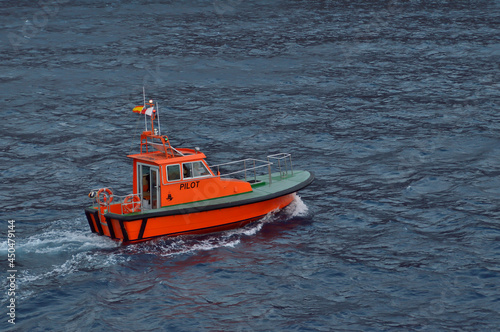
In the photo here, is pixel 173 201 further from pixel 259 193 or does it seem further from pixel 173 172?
pixel 259 193

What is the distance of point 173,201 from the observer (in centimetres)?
2439

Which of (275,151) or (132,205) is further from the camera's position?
(275,151)

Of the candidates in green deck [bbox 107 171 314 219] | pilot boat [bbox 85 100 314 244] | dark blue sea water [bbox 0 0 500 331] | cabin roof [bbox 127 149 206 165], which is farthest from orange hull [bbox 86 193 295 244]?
cabin roof [bbox 127 149 206 165]

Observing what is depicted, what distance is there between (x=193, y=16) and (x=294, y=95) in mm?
26334

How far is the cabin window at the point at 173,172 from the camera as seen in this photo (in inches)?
955

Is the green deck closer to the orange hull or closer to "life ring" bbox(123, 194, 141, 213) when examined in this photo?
the orange hull

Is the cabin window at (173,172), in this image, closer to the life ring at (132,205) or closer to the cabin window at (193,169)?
the cabin window at (193,169)

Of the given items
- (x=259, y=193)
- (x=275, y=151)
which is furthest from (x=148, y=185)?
(x=275, y=151)

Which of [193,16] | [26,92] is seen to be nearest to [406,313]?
[26,92]

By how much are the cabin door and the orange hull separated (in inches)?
35.6

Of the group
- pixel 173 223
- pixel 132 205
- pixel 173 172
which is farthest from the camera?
pixel 132 205

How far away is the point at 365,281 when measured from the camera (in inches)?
835

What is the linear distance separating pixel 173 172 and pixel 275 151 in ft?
35.7

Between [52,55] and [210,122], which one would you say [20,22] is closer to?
[52,55]
